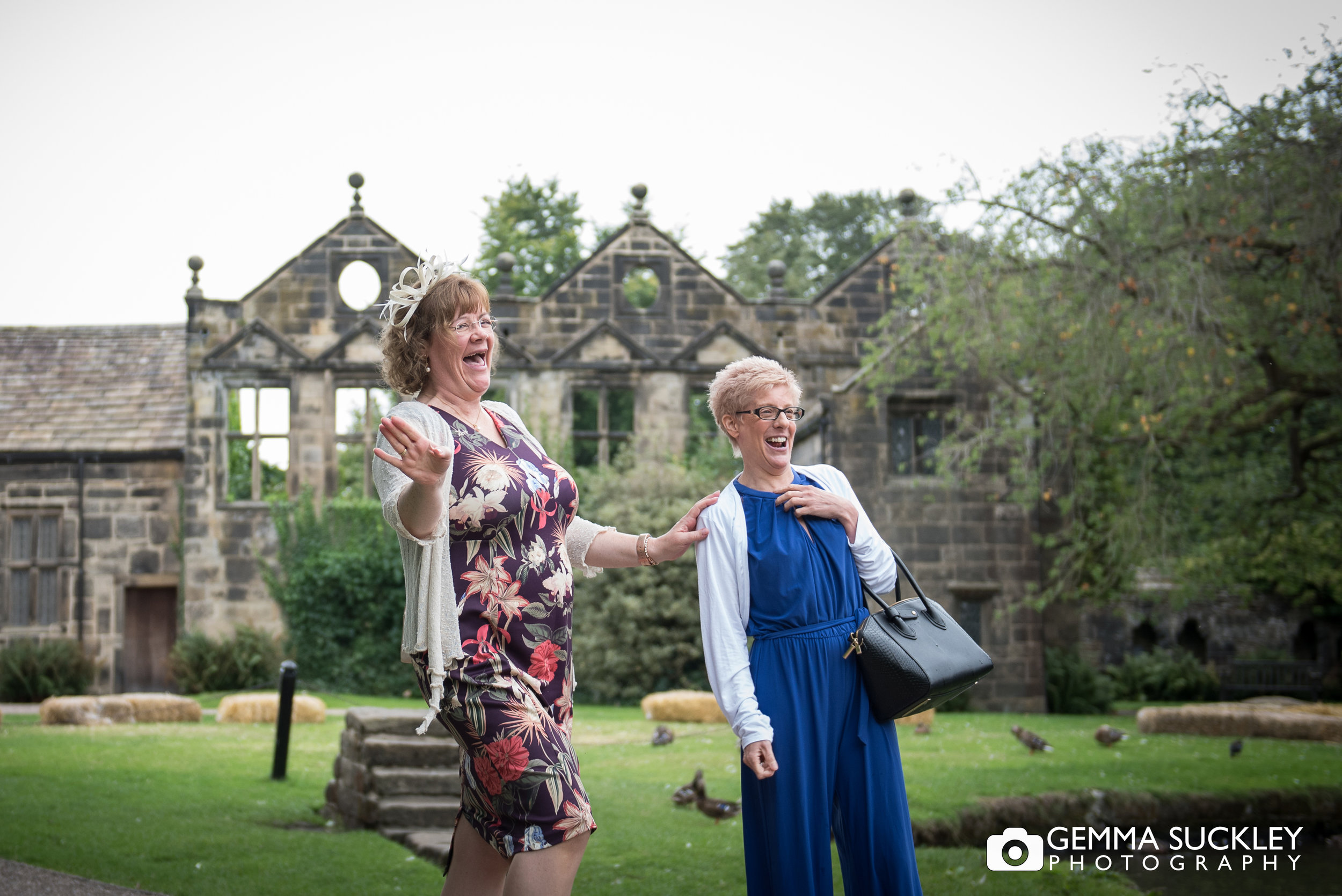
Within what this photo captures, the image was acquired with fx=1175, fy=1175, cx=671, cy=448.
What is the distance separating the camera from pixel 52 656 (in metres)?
19.6

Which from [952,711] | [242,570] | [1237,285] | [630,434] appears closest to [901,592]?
[952,711]

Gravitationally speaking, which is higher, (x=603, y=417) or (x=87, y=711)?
(x=603, y=417)

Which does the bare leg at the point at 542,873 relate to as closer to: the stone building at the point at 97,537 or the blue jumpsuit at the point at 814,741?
the blue jumpsuit at the point at 814,741

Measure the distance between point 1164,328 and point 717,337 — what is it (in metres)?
11.2

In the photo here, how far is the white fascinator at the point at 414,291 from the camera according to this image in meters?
3.67

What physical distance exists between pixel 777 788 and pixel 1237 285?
9781mm

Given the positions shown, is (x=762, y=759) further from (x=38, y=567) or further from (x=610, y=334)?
(x=38, y=567)

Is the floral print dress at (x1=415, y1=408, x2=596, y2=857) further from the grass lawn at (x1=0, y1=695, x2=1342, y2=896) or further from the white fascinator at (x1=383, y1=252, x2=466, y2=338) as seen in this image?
→ the grass lawn at (x1=0, y1=695, x2=1342, y2=896)

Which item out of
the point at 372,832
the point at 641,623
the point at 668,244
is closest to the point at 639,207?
the point at 668,244

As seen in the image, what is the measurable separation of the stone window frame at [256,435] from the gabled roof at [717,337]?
6.99 metres

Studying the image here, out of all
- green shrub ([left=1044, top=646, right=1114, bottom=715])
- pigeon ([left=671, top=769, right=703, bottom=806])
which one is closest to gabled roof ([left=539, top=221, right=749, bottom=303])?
green shrub ([left=1044, top=646, right=1114, bottom=715])

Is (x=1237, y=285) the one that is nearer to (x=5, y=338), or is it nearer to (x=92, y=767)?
(x=92, y=767)

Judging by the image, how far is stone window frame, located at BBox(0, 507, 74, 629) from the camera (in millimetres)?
21219

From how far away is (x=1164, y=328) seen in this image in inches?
435
